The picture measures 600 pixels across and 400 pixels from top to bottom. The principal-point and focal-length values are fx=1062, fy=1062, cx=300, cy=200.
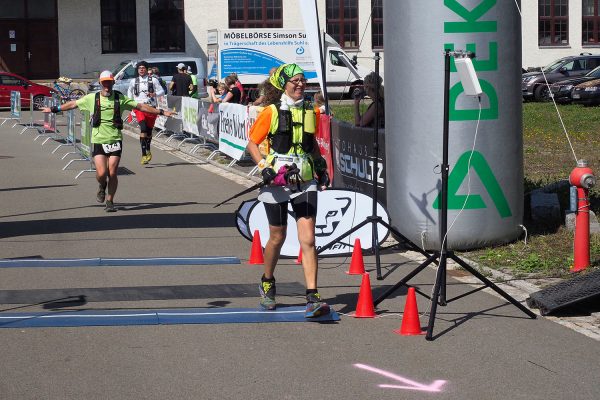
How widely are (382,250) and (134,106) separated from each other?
17.6 ft

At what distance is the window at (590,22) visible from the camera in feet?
184

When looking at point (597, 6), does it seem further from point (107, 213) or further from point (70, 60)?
point (107, 213)

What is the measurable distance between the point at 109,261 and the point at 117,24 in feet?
142

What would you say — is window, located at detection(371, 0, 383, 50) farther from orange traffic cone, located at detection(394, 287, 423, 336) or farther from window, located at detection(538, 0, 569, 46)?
orange traffic cone, located at detection(394, 287, 423, 336)

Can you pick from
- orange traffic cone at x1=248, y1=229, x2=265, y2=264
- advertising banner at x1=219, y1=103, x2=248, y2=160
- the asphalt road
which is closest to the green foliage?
the asphalt road

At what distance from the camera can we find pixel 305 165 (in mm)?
8320

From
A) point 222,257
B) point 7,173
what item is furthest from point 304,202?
point 7,173

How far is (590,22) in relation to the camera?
56.0 metres

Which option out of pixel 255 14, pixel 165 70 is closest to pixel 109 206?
pixel 165 70

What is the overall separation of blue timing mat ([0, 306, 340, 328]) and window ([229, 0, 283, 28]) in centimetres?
4582

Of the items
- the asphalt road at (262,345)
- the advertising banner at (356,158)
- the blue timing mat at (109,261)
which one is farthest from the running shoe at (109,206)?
the blue timing mat at (109,261)

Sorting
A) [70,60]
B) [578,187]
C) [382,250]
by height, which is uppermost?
[70,60]

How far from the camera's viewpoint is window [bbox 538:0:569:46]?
182 feet

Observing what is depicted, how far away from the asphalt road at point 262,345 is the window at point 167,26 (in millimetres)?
41986
